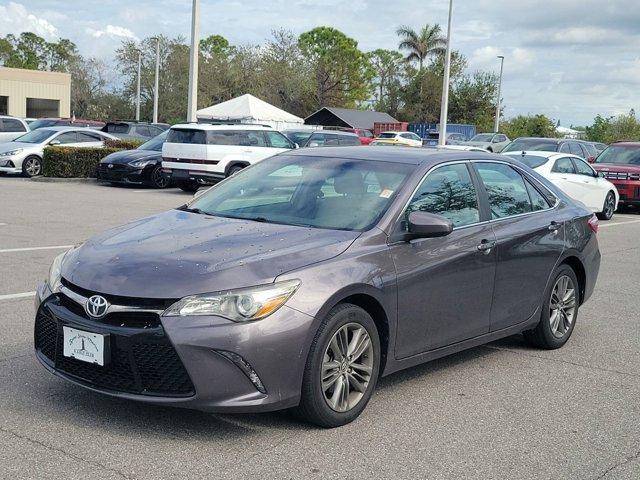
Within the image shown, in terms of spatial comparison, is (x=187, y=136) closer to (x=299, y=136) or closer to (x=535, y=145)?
(x=299, y=136)

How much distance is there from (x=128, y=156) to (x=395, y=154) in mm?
17010

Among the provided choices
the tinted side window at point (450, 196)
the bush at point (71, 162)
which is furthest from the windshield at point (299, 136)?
the tinted side window at point (450, 196)

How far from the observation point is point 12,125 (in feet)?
91.2

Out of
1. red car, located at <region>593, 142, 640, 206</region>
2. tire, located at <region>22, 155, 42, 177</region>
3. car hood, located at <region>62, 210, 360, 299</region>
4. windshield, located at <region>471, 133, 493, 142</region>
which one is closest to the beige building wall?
windshield, located at <region>471, 133, 493, 142</region>

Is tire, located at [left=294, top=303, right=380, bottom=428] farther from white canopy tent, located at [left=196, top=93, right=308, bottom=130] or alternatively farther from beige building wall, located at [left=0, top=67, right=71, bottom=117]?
beige building wall, located at [left=0, top=67, right=71, bottom=117]

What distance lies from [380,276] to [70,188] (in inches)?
674

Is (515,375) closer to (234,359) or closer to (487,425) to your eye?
(487,425)

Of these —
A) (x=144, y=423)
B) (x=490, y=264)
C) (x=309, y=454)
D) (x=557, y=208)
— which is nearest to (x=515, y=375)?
(x=490, y=264)

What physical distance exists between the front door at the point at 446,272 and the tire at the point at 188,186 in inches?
607

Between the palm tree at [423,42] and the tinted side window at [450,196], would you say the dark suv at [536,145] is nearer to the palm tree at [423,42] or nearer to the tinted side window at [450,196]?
the tinted side window at [450,196]

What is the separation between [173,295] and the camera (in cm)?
420

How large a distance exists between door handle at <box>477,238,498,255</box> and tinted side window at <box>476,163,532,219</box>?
28 cm

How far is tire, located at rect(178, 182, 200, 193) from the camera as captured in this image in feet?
68.4

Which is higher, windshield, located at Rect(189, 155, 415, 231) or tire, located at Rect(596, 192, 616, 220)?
windshield, located at Rect(189, 155, 415, 231)
